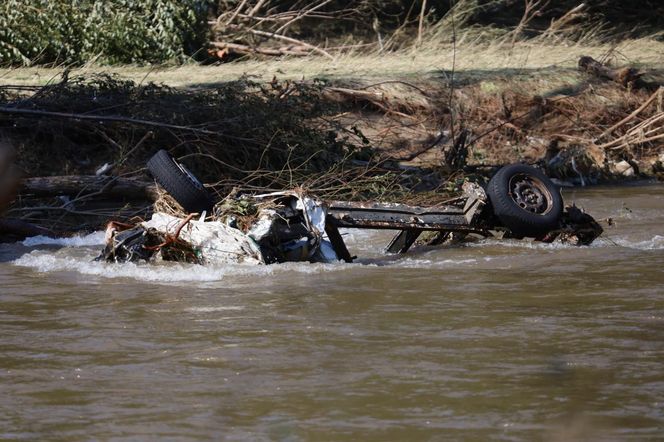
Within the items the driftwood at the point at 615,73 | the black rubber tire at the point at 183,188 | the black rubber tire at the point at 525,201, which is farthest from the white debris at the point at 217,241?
the driftwood at the point at 615,73

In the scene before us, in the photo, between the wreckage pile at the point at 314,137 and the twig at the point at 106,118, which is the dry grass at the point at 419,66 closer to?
the wreckage pile at the point at 314,137

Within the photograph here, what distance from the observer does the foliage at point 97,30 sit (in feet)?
61.5

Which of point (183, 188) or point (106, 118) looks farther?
point (106, 118)

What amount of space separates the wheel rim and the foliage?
982 centimetres

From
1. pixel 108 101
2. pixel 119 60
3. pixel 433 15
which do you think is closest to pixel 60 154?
pixel 108 101

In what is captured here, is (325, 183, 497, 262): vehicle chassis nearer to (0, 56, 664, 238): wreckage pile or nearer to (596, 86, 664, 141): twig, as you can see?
(0, 56, 664, 238): wreckage pile

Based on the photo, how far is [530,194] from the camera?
10297 mm

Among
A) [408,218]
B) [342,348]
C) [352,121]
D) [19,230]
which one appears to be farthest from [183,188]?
[352,121]

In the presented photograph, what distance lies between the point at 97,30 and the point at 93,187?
812 centimetres

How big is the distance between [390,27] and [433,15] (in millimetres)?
1151

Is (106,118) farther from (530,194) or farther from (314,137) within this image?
(530,194)

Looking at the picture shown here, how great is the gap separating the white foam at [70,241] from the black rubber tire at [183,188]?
1773 mm

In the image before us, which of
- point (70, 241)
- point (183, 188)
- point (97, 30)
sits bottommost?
point (70, 241)

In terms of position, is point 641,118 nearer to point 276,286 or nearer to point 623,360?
Answer: point 276,286
